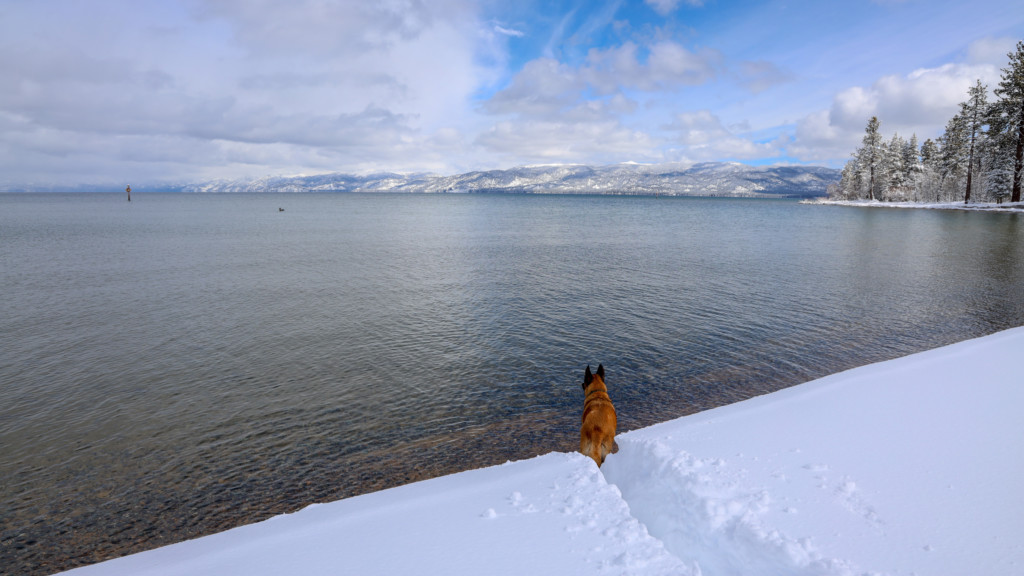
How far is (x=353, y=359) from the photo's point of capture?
16.1 m

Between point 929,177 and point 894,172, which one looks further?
point 894,172

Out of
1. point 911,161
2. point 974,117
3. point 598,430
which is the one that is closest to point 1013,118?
point 974,117

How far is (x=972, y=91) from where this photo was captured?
93625 millimetres

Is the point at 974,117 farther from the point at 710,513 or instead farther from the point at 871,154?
the point at 710,513

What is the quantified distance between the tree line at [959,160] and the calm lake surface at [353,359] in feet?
233

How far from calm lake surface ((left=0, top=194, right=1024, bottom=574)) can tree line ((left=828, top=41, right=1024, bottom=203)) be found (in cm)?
7112

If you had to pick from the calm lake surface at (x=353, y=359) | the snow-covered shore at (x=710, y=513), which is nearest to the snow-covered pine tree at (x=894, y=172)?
the calm lake surface at (x=353, y=359)

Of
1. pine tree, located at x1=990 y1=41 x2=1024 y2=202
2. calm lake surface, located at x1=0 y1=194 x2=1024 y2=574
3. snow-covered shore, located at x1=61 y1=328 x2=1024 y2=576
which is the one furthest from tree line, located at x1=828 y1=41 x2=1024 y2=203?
snow-covered shore, located at x1=61 y1=328 x2=1024 y2=576

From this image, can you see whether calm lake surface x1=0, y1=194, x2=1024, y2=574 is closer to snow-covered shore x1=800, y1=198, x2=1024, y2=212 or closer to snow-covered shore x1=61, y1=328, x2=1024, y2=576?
snow-covered shore x1=61, y1=328, x2=1024, y2=576

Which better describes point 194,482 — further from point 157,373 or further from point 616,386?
point 616,386

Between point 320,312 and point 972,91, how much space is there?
132 m

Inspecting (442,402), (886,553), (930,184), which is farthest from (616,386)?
(930,184)

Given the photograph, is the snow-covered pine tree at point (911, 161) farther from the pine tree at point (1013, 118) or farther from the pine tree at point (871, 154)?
the pine tree at point (1013, 118)

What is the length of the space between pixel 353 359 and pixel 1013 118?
377 ft
